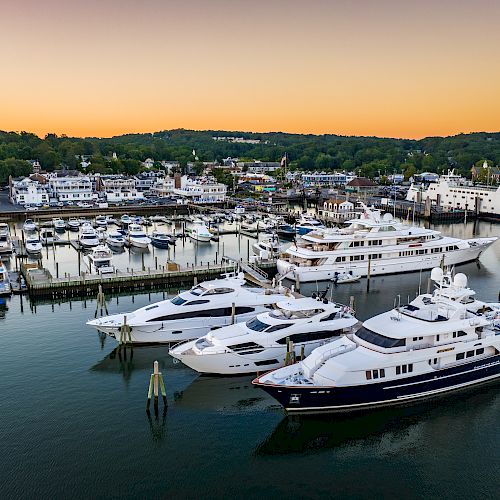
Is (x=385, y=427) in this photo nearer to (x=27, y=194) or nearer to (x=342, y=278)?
(x=342, y=278)

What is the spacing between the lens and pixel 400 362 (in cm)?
1925

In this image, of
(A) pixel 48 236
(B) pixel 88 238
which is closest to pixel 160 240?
(B) pixel 88 238

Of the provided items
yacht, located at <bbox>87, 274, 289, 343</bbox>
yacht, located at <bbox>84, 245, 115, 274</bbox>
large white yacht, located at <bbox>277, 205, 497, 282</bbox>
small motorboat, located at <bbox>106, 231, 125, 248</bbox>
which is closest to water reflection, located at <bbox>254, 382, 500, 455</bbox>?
yacht, located at <bbox>87, 274, 289, 343</bbox>

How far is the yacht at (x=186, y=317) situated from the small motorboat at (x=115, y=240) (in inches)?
1069

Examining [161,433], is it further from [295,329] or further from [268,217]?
[268,217]

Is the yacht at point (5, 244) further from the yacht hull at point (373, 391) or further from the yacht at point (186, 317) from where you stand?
the yacht hull at point (373, 391)

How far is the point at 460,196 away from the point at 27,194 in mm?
68046

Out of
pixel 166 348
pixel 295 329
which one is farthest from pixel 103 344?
pixel 295 329

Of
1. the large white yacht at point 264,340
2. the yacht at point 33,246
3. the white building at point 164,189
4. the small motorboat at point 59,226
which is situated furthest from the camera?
the white building at point 164,189

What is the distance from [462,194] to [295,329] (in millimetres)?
67418

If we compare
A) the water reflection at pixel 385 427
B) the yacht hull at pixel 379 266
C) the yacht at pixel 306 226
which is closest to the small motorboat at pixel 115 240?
the yacht at pixel 306 226

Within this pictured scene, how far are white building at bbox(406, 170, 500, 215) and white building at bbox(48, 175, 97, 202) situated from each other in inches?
2171

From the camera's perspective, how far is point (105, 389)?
2147 cm

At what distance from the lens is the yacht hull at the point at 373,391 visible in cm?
1856
